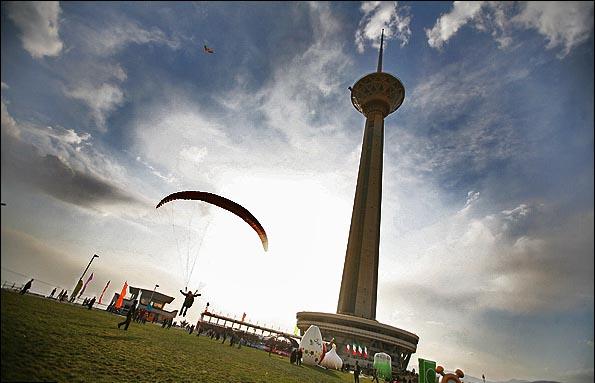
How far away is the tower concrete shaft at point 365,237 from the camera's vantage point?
7350 centimetres

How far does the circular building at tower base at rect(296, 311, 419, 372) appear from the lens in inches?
2618

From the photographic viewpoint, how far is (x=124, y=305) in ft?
199

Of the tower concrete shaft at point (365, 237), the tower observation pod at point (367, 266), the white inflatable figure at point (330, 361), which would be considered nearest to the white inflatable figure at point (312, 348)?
the white inflatable figure at point (330, 361)

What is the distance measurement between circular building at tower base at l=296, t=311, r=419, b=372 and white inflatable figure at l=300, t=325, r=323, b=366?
115 ft

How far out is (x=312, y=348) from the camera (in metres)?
33.4

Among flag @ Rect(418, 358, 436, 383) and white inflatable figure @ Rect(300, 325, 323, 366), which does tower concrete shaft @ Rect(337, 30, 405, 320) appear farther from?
flag @ Rect(418, 358, 436, 383)

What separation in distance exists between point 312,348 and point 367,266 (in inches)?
1767

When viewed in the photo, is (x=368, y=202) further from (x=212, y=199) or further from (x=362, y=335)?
(x=212, y=199)

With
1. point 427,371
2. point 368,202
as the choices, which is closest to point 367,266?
point 368,202

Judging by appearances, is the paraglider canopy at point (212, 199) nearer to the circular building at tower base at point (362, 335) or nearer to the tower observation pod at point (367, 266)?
the tower observation pod at point (367, 266)

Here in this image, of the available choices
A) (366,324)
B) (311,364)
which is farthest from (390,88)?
(311,364)

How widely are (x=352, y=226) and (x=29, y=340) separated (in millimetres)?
76898

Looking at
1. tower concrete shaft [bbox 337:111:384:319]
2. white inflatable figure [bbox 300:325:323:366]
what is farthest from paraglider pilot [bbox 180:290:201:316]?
tower concrete shaft [bbox 337:111:384:319]

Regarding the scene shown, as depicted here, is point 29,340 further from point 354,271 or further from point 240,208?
point 354,271
